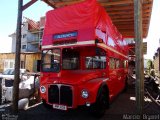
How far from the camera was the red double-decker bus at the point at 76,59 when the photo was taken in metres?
6.46

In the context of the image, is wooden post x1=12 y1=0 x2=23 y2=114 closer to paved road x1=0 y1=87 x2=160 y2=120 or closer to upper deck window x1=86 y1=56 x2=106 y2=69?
paved road x1=0 y1=87 x2=160 y2=120

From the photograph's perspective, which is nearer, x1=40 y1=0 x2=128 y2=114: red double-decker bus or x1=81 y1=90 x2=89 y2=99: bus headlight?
x1=81 y1=90 x2=89 y2=99: bus headlight

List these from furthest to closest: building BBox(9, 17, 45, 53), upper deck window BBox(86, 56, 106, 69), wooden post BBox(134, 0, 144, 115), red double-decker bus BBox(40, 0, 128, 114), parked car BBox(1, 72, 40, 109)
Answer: building BBox(9, 17, 45, 53) → parked car BBox(1, 72, 40, 109) → upper deck window BBox(86, 56, 106, 69) → red double-decker bus BBox(40, 0, 128, 114) → wooden post BBox(134, 0, 144, 115)

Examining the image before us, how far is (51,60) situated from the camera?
24.0 ft

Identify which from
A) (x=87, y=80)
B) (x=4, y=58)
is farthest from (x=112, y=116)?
(x=4, y=58)

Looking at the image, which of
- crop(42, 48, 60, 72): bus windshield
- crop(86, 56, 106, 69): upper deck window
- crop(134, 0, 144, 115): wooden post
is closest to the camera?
crop(134, 0, 144, 115): wooden post

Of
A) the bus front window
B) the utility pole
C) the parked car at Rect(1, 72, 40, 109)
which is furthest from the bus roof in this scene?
the parked car at Rect(1, 72, 40, 109)

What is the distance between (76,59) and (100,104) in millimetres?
1973

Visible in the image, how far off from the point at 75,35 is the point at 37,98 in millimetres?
4349

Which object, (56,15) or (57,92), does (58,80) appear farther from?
(56,15)

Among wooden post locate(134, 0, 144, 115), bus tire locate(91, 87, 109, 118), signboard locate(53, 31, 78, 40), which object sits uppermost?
signboard locate(53, 31, 78, 40)

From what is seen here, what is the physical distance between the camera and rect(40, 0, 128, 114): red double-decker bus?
646 cm

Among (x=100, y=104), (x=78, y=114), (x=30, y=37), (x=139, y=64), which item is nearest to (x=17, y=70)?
(x=78, y=114)

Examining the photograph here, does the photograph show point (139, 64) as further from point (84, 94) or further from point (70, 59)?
point (70, 59)
